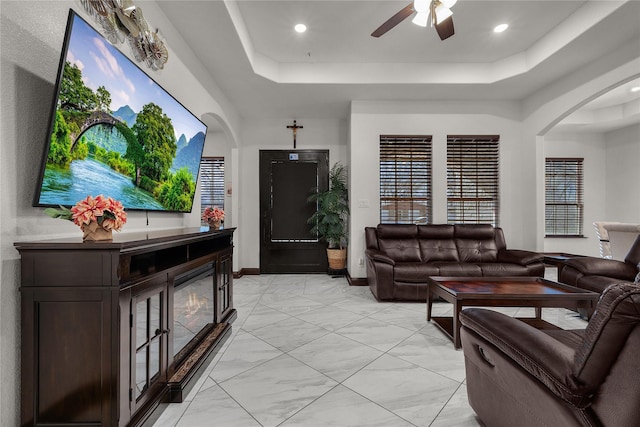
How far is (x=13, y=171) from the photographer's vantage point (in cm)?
128

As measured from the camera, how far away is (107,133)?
5.49 feet

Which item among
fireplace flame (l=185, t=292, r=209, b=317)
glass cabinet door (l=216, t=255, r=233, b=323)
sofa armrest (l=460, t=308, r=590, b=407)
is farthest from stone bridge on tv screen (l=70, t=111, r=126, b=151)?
sofa armrest (l=460, t=308, r=590, b=407)

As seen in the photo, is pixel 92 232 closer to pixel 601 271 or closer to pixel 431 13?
pixel 431 13

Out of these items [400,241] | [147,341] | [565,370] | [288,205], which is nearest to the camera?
[565,370]

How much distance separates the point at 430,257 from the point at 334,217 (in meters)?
1.67

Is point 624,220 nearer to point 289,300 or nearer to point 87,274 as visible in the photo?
point 289,300

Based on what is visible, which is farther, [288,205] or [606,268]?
[288,205]

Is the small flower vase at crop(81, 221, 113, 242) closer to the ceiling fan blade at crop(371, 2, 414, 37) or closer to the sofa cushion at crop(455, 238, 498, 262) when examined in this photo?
the ceiling fan blade at crop(371, 2, 414, 37)

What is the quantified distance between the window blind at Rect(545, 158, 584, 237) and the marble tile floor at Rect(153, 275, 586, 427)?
391 cm

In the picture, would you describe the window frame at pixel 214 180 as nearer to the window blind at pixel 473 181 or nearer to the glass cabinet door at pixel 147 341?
the window blind at pixel 473 181

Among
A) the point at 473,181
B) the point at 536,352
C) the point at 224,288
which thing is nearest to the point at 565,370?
the point at 536,352

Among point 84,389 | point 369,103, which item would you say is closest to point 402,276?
point 369,103

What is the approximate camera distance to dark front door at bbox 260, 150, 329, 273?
553 cm

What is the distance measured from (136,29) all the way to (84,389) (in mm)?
2103
